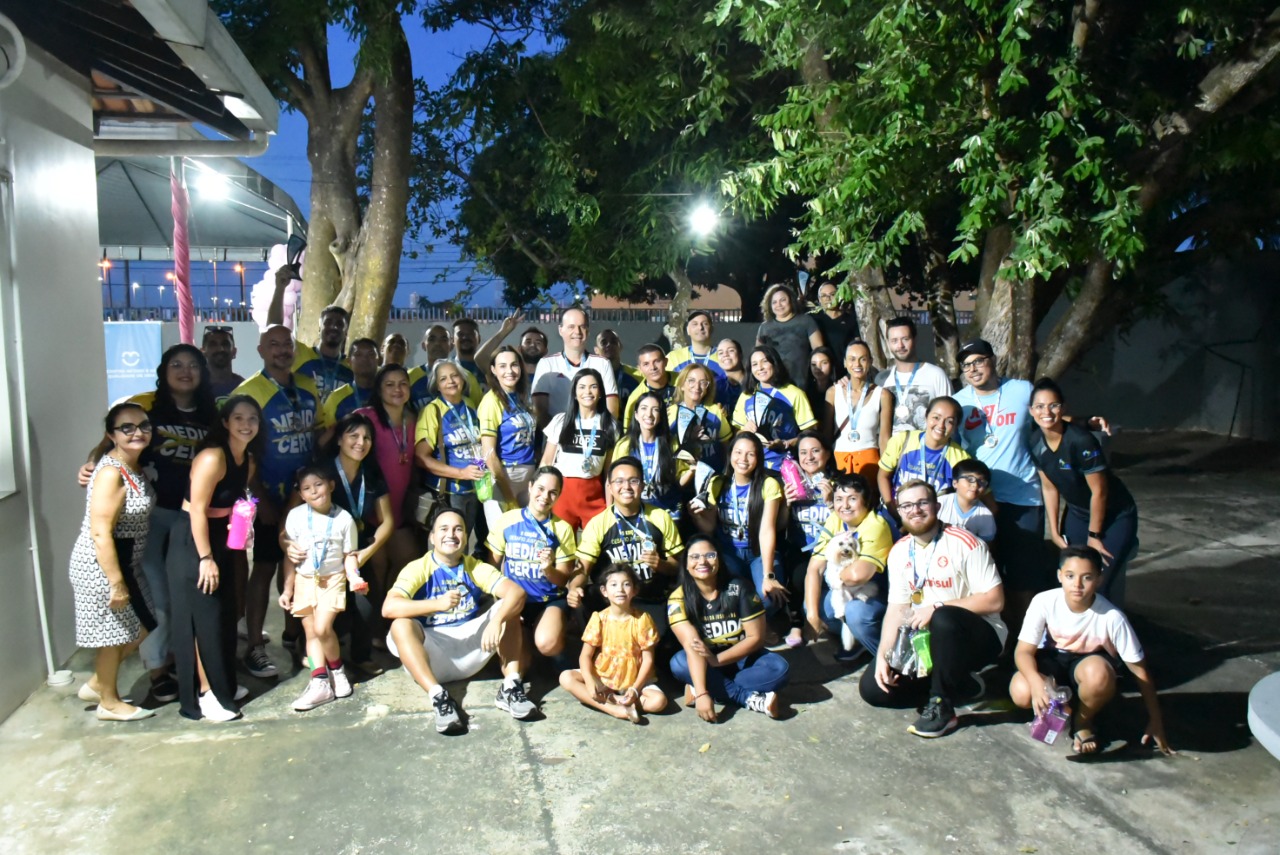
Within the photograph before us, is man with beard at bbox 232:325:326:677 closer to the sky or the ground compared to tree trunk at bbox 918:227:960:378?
closer to the ground

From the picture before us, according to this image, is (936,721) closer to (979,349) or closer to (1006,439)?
(1006,439)

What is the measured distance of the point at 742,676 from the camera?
15.4 feet

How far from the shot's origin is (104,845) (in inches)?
138

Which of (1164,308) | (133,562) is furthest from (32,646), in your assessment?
(1164,308)

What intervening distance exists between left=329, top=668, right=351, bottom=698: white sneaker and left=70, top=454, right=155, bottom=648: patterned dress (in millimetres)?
911

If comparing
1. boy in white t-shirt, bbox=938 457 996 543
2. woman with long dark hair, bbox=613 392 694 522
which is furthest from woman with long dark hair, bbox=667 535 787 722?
boy in white t-shirt, bbox=938 457 996 543

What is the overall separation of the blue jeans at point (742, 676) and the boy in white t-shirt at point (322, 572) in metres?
1.62

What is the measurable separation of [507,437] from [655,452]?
89 cm

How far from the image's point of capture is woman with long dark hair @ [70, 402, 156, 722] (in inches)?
171

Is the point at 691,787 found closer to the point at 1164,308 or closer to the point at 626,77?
the point at 626,77

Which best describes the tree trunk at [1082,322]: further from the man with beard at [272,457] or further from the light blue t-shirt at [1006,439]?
the man with beard at [272,457]

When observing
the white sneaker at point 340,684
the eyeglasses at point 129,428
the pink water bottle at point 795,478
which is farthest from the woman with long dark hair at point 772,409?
the eyeglasses at point 129,428

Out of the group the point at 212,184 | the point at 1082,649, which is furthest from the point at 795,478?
the point at 212,184

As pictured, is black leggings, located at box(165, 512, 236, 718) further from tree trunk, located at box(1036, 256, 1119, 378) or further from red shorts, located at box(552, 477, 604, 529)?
tree trunk, located at box(1036, 256, 1119, 378)
